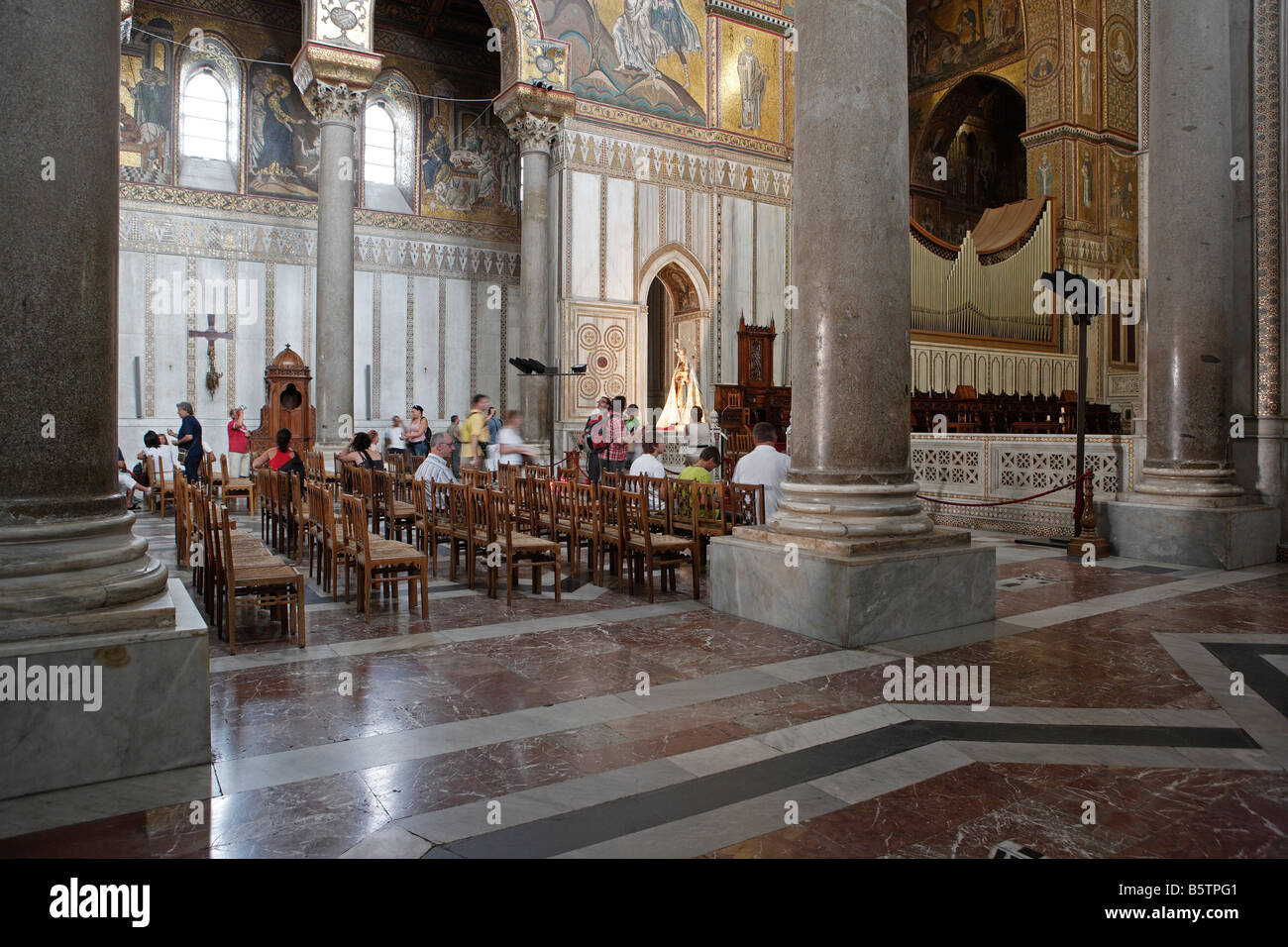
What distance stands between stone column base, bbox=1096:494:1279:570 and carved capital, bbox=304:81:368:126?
12.9 meters

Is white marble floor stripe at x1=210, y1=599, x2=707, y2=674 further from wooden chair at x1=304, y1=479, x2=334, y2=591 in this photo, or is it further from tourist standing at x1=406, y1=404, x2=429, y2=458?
tourist standing at x1=406, y1=404, x2=429, y2=458

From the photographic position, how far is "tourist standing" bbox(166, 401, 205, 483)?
12.0 m

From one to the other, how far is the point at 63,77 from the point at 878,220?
157 inches

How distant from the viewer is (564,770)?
3.21 meters

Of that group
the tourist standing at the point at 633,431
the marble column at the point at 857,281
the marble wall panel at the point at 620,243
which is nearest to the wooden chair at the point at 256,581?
the marble column at the point at 857,281

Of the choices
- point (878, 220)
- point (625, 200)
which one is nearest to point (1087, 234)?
point (625, 200)

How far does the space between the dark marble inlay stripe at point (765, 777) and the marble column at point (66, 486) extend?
1203 millimetres

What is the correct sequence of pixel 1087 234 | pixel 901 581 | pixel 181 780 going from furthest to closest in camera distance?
pixel 1087 234 → pixel 901 581 → pixel 181 780

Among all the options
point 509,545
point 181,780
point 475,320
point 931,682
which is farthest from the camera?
point 475,320

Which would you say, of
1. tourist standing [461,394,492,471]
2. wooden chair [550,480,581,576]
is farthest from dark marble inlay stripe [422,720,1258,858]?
tourist standing [461,394,492,471]

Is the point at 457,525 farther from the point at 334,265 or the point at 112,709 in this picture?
the point at 334,265

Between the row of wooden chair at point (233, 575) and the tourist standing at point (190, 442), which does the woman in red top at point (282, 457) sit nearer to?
the tourist standing at point (190, 442)

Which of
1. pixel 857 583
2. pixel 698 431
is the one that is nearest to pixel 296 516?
pixel 857 583

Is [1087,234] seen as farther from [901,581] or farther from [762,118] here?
[901,581]
